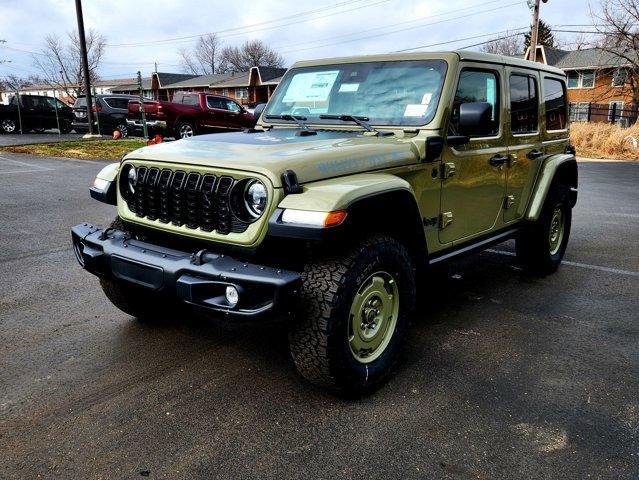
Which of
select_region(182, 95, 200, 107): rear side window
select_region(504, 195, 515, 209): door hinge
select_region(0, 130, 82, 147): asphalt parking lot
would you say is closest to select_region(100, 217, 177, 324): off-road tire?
select_region(504, 195, 515, 209): door hinge

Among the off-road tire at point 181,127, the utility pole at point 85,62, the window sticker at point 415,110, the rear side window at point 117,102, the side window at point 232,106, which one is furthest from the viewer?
the rear side window at point 117,102

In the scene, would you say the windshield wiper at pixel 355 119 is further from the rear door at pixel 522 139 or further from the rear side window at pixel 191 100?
the rear side window at pixel 191 100

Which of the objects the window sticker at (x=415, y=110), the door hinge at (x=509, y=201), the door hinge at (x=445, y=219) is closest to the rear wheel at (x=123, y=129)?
the door hinge at (x=509, y=201)

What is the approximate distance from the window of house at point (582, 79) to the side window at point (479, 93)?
45.9 meters

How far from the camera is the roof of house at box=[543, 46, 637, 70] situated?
37938mm

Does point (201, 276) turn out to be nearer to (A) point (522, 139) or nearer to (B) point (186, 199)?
(B) point (186, 199)

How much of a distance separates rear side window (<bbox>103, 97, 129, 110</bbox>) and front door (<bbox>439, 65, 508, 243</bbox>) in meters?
20.5

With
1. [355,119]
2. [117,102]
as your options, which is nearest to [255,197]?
[355,119]

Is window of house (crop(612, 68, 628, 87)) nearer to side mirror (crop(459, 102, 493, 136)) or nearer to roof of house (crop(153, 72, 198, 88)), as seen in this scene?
side mirror (crop(459, 102, 493, 136))

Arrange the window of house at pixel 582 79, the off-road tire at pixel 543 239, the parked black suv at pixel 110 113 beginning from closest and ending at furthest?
the off-road tire at pixel 543 239 → the parked black suv at pixel 110 113 → the window of house at pixel 582 79

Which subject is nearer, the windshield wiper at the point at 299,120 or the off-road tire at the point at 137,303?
the windshield wiper at the point at 299,120

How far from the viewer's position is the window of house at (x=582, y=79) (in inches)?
1738

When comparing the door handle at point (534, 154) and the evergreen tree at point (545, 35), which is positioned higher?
the evergreen tree at point (545, 35)

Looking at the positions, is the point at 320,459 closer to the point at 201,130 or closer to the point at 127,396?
the point at 127,396
